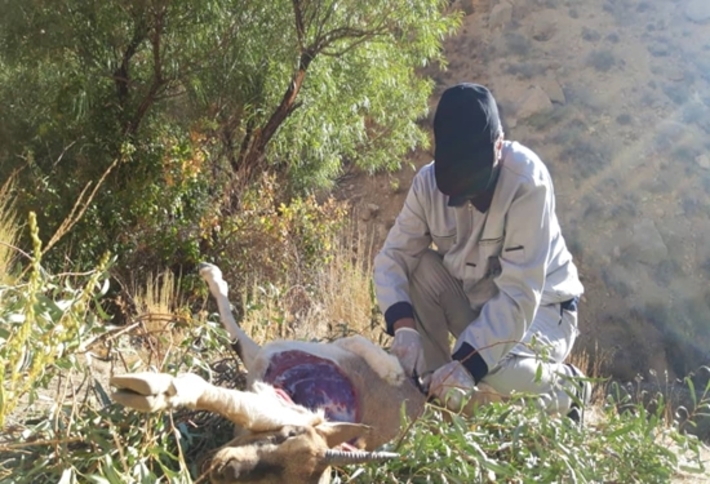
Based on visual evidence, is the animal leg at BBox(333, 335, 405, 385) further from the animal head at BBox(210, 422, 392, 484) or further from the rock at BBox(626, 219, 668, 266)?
the rock at BBox(626, 219, 668, 266)

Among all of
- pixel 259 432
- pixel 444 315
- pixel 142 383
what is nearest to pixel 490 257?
pixel 444 315

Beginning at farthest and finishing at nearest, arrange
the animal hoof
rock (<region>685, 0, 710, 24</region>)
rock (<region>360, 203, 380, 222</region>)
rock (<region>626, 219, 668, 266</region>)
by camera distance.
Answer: rock (<region>685, 0, 710, 24</region>)
rock (<region>360, 203, 380, 222</region>)
rock (<region>626, 219, 668, 266</region>)
the animal hoof

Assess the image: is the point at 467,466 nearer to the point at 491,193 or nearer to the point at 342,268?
the point at 491,193

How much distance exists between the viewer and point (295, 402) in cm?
239

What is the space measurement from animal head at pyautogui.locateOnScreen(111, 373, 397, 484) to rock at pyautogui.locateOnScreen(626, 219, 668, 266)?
11574 mm

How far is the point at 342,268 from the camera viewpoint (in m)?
7.41

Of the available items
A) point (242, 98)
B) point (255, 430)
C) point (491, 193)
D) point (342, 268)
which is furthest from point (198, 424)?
point (242, 98)

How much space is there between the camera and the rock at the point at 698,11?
15.5 metres

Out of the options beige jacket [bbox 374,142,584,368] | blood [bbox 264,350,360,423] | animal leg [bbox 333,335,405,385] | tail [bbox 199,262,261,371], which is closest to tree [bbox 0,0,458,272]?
beige jacket [bbox 374,142,584,368]

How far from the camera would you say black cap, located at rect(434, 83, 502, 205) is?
9.64 feet

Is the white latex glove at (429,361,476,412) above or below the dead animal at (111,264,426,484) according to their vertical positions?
below

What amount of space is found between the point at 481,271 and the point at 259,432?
1.74 m

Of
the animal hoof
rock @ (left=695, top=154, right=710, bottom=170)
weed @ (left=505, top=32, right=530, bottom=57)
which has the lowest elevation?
rock @ (left=695, top=154, right=710, bottom=170)

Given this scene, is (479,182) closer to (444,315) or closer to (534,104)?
(444,315)
